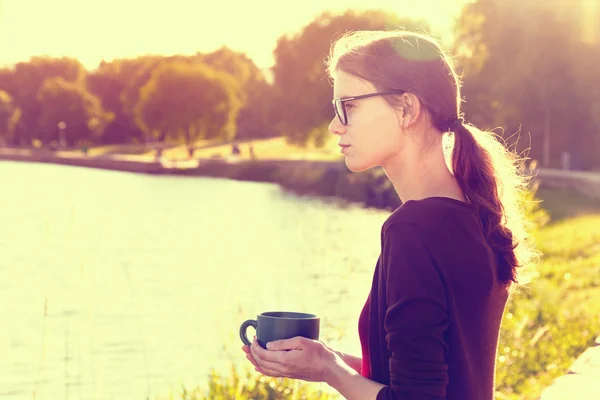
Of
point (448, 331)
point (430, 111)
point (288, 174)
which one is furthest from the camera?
point (288, 174)

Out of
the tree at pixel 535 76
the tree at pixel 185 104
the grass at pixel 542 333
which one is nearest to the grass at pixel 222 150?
the tree at pixel 185 104

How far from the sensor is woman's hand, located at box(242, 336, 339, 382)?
7.23 ft

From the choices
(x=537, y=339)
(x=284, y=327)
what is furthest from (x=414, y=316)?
(x=537, y=339)

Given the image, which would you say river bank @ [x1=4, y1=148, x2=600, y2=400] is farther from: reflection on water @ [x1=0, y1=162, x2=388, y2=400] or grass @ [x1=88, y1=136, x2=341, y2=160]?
grass @ [x1=88, y1=136, x2=341, y2=160]

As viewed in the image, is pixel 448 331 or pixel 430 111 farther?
pixel 430 111

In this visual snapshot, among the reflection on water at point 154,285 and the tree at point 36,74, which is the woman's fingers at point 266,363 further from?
the tree at point 36,74

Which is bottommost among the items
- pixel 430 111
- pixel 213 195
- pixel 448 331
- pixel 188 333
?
pixel 188 333

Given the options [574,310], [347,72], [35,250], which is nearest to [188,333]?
[574,310]

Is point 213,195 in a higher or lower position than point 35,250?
higher

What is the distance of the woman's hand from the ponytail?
0.46m

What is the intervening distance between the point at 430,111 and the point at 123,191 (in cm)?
4790

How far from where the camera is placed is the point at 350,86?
7.38 ft

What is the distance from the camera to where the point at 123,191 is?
4919cm

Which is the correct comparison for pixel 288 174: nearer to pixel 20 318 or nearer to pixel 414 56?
pixel 20 318
